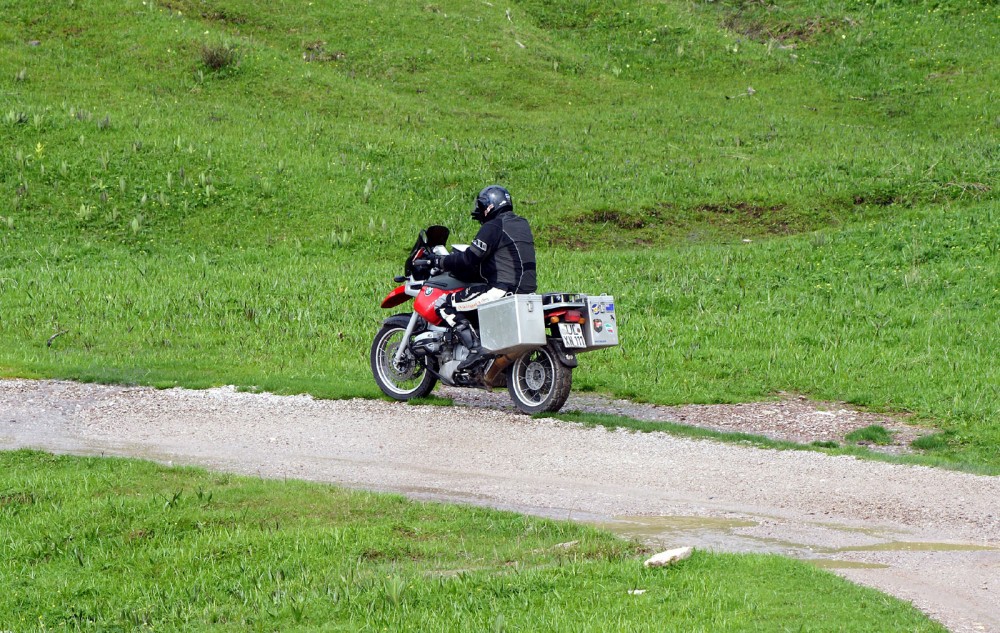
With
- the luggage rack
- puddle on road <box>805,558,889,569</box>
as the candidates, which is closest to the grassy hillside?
the luggage rack

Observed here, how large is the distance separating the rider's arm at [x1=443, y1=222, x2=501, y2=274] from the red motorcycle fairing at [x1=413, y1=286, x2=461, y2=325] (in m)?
0.47

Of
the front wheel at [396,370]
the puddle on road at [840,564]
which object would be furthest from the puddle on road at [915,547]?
the front wheel at [396,370]

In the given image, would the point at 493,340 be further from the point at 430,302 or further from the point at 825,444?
the point at 825,444

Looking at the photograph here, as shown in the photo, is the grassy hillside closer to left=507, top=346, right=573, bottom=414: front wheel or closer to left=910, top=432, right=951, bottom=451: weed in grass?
left=910, top=432, right=951, bottom=451: weed in grass

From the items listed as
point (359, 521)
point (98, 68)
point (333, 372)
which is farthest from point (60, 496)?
point (98, 68)

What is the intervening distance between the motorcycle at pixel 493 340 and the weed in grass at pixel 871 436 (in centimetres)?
277

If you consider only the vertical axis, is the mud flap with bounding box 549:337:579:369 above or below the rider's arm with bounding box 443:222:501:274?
below

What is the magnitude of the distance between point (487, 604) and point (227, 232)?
19.9 meters

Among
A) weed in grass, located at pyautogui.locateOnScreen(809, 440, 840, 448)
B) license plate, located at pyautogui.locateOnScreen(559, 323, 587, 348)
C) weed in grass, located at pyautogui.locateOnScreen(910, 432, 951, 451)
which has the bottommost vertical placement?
weed in grass, located at pyautogui.locateOnScreen(910, 432, 951, 451)

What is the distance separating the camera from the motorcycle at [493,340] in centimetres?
1247

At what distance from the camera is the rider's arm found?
503 inches

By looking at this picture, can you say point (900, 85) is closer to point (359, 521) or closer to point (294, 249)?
point (294, 249)

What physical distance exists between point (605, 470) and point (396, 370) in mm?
4338

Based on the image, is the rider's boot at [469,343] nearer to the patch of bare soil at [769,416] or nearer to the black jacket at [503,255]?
the black jacket at [503,255]
